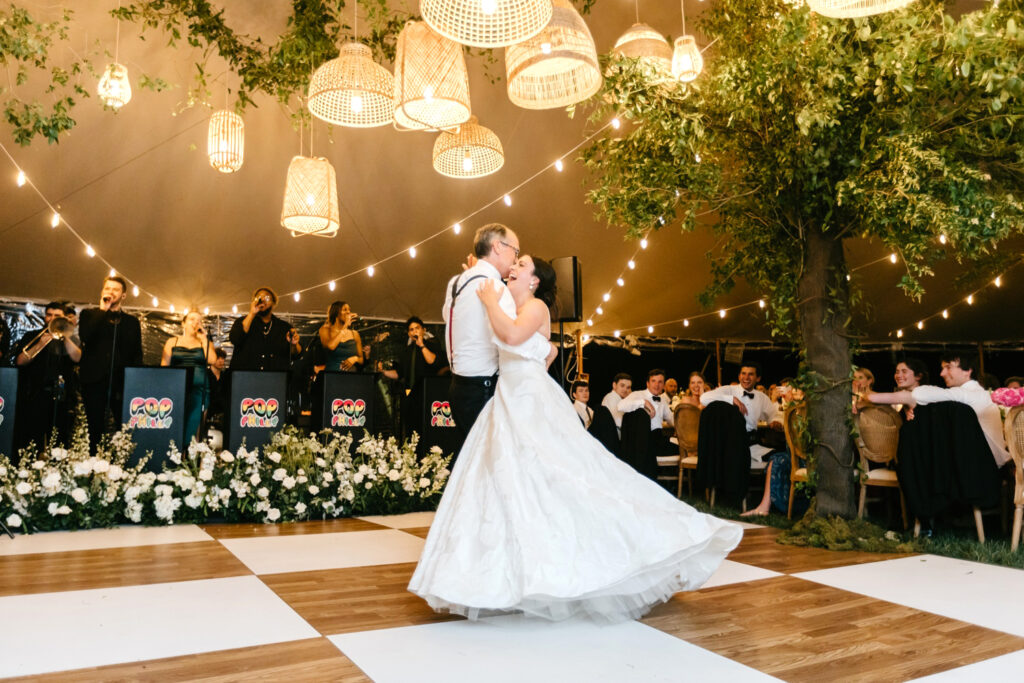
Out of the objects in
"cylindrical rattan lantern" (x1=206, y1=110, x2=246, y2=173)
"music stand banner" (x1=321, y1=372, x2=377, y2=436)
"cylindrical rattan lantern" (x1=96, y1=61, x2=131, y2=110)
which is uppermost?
"cylindrical rattan lantern" (x1=96, y1=61, x2=131, y2=110)

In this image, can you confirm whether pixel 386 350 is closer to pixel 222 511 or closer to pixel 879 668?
pixel 222 511

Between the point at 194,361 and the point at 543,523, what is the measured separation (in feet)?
15.7

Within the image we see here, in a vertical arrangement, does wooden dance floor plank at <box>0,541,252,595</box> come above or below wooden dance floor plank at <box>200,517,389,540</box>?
above

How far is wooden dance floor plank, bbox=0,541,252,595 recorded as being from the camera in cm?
296

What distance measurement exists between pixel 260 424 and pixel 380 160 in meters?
4.29

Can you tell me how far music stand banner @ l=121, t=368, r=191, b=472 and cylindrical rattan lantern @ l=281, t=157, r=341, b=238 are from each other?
1536 mm

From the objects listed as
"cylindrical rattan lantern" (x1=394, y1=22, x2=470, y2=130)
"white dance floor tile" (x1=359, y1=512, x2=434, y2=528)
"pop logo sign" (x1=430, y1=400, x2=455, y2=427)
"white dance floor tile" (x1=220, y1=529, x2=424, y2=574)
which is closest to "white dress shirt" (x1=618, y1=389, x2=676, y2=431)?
"pop logo sign" (x1=430, y1=400, x2=455, y2=427)

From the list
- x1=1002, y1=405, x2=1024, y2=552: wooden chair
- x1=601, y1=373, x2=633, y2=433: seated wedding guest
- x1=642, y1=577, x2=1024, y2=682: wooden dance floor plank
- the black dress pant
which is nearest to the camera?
x1=642, y1=577, x2=1024, y2=682: wooden dance floor plank

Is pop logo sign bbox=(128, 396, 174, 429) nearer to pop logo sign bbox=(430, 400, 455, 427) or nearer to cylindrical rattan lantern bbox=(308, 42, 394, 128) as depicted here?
pop logo sign bbox=(430, 400, 455, 427)

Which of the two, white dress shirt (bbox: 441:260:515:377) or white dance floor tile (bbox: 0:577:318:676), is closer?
white dance floor tile (bbox: 0:577:318:676)

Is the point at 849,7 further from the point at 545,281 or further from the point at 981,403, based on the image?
the point at 981,403

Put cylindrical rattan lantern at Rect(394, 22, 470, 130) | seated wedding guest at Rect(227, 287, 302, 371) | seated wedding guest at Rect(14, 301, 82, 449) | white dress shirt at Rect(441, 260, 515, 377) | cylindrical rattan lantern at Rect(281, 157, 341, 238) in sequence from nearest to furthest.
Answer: white dress shirt at Rect(441, 260, 515, 377) → cylindrical rattan lantern at Rect(394, 22, 470, 130) → cylindrical rattan lantern at Rect(281, 157, 341, 238) → seated wedding guest at Rect(14, 301, 82, 449) → seated wedding guest at Rect(227, 287, 302, 371)

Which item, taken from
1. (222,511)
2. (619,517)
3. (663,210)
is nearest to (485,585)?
(619,517)

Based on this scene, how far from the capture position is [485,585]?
2.30 m
